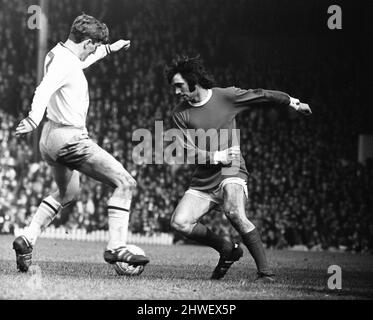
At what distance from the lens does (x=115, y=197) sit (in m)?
7.30

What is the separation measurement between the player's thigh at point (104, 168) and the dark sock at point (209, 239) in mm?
980

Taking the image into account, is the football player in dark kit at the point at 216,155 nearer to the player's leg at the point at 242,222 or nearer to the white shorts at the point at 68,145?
the player's leg at the point at 242,222

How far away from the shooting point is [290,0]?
2166 centimetres

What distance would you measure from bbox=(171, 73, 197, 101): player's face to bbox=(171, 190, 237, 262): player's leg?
95cm

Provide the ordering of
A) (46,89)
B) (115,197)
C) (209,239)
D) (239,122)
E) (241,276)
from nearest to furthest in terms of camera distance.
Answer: (46,89) < (115,197) < (209,239) < (241,276) < (239,122)

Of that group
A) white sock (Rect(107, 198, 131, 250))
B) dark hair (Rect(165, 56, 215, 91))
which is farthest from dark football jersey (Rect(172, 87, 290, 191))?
white sock (Rect(107, 198, 131, 250))

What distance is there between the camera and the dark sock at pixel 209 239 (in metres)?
7.80

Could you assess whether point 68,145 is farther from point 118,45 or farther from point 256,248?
point 256,248

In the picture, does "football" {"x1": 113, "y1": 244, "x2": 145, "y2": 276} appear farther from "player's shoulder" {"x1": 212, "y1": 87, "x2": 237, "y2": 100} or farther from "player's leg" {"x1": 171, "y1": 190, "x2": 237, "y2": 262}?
"player's shoulder" {"x1": 212, "y1": 87, "x2": 237, "y2": 100}

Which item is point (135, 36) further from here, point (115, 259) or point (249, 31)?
point (115, 259)

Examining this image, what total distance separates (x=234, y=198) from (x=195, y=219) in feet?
1.54

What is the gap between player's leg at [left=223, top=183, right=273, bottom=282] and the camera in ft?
24.7

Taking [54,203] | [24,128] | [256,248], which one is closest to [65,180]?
[54,203]

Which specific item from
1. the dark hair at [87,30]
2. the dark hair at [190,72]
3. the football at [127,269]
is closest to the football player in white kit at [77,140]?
the dark hair at [87,30]
